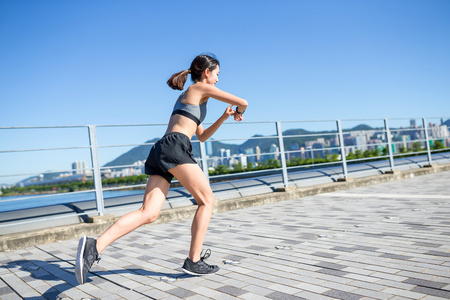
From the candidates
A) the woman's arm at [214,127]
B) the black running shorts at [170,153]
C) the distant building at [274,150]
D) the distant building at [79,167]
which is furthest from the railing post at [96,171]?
the distant building at [274,150]

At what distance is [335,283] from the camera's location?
243 centimetres

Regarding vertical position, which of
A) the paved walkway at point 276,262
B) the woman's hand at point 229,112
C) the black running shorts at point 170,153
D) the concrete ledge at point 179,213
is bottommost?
the paved walkway at point 276,262

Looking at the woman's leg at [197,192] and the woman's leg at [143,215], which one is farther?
the woman's leg at [197,192]

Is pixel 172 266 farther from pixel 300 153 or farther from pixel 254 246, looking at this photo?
pixel 300 153

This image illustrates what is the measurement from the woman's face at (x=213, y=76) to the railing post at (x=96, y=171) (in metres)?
3.30

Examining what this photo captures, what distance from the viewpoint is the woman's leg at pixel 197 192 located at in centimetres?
272

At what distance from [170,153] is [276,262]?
126cm

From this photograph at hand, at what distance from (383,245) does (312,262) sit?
2.59 ft

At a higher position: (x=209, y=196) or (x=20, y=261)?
(x=209, y=196)

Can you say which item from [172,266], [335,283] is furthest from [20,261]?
[335,283]

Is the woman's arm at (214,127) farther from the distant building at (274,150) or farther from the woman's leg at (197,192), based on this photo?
the distant building at (274,150)

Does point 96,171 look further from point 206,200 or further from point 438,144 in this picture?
point 438,144

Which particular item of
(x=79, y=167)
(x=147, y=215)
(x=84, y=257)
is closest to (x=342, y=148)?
(x=79, y=167)

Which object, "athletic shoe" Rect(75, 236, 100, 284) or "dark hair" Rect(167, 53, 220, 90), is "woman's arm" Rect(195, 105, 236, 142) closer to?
"dark hair" Rect(167, 53, 220, 90)
